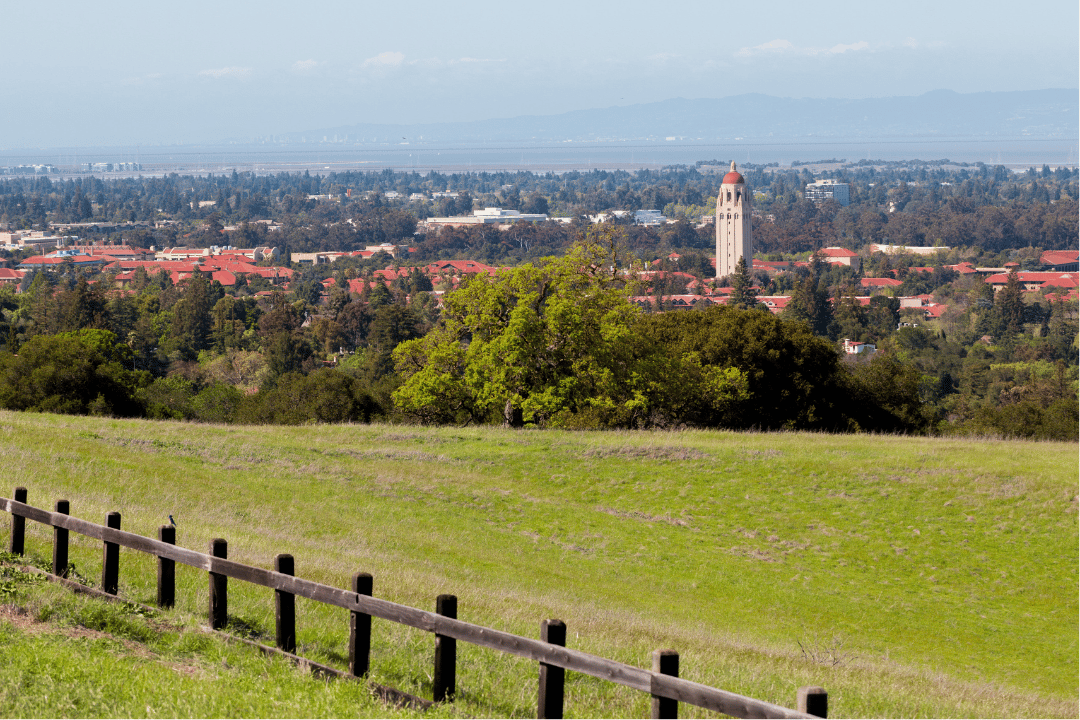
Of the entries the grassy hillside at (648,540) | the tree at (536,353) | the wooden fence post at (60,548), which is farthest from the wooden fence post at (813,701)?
the tree at (536,353)

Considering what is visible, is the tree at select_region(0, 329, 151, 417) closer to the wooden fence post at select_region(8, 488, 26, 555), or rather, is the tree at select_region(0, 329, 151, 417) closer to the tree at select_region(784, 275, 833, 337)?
the wooden fence post at select_region(8, 488, 26, 555)

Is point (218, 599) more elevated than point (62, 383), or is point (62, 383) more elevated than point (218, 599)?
point (218, 599)

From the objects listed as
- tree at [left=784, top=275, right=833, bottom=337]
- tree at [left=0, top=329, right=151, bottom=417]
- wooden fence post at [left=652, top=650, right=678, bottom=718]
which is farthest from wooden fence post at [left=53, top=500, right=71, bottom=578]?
tree at [left=784, top=275, right=833, bottom=337]

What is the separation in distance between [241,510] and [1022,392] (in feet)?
210

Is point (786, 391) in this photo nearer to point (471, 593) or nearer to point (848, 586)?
point (848, 586)

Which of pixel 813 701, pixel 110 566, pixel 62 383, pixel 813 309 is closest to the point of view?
pixel 813 701

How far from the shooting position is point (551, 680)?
6.45 metres

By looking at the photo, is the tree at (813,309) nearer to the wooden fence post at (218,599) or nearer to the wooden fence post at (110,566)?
the wooden fence post at (110,566)

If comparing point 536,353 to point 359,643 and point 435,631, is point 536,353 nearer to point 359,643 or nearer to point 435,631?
point 359,643

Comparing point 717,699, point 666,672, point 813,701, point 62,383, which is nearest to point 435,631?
point 666,672

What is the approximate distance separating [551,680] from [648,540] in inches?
555

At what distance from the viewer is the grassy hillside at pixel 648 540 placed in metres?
10.2

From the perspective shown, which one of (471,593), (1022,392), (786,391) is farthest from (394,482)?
(1022,392)

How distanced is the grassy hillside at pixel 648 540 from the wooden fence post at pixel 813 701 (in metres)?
2.29
